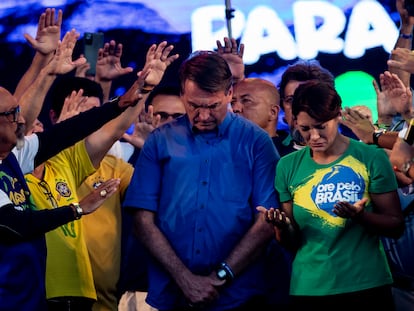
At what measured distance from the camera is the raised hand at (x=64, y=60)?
4.47 m

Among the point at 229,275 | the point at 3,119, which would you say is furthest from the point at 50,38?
the point at 229,275

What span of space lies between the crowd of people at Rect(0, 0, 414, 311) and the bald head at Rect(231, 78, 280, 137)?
0.83 feet

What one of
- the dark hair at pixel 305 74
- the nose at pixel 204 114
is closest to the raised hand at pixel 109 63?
the dark hair at pixel 305 74

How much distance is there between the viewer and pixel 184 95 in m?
3.92

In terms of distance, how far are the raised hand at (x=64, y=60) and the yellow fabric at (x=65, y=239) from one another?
407 mm

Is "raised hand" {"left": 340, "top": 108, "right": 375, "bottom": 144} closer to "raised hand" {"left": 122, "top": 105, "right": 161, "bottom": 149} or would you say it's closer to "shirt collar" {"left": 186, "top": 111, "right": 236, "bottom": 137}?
"shirt collar" {"left": 186, "top": 111, "right": 236, "bottom": 137}

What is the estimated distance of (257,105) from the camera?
4648 millimetres

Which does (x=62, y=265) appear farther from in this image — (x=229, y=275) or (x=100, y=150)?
(x=229, y=275)

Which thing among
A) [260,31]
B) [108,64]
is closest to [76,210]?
[108,64]

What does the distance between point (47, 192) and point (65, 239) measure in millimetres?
221

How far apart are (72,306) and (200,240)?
744 mm

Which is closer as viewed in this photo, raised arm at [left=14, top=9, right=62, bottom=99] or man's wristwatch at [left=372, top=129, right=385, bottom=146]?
man's wristwatch at [left=372, top=129, right=385, bottom=146]

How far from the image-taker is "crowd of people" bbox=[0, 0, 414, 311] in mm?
3574

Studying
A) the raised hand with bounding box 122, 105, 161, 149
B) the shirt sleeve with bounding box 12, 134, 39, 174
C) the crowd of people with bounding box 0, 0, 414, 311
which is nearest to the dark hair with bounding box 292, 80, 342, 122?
the crowd of people with bounding box 0, 0, 414, 311
